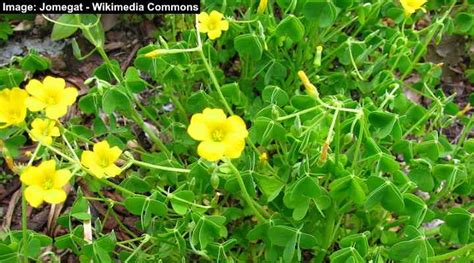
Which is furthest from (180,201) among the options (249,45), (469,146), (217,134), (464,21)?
(464,21)

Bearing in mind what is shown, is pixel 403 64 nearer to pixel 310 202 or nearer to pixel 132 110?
pixel 310 202

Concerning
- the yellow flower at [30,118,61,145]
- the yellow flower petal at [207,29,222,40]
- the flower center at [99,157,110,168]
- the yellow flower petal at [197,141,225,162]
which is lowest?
the flower center at [99,157,110,168]

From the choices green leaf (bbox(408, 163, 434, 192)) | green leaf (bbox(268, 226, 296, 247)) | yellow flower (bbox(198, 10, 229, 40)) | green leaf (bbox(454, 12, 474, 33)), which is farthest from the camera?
green leaf (bbox(454, 12, 474, 33))

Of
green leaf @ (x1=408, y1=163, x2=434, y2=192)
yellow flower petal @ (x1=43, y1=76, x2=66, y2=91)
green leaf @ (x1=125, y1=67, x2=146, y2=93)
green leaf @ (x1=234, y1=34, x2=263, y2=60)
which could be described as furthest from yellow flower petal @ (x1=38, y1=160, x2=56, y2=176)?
green leaf @ (x1=408, y1=163, x2=434, y2=192)

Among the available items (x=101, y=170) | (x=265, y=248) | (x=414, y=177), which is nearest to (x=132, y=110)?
(x=101, y=170)

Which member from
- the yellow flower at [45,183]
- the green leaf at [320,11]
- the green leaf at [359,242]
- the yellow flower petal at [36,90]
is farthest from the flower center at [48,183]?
the green leaf at [320,11]

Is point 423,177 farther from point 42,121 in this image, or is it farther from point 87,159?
point 42,121

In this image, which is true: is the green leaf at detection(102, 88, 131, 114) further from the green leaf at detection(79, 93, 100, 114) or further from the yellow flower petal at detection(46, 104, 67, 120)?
the yellow flower petal at detection(46, 104, 67, 120)
